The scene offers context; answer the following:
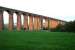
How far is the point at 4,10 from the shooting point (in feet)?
→ 128

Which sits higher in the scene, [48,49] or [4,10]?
[4,10]

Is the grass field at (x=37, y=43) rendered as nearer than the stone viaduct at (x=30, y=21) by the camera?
Yes

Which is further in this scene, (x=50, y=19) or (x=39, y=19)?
(x=50, y=19)

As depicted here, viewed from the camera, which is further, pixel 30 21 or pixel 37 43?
pixel 30 21

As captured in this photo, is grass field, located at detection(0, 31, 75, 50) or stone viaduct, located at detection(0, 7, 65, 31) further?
stone viaduct, located at detection(0, 7, 65, 31)

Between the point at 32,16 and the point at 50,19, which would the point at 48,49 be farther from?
the point at 50,19

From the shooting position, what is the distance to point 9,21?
42.9 metres

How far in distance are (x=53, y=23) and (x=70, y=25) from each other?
24606mm

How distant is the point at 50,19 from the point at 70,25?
73.1ft

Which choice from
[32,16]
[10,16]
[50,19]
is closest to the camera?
[10,16]

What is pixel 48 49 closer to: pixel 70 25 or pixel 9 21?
pixel 70 25

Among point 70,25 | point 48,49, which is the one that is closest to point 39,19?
point 70,25

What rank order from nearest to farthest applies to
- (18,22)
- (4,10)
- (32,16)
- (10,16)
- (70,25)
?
(70,25)
(4,10)
(10,16)
(18,22)
(32,16)

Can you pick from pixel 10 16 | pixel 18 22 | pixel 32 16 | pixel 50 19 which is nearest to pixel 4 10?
pixel 10 16
